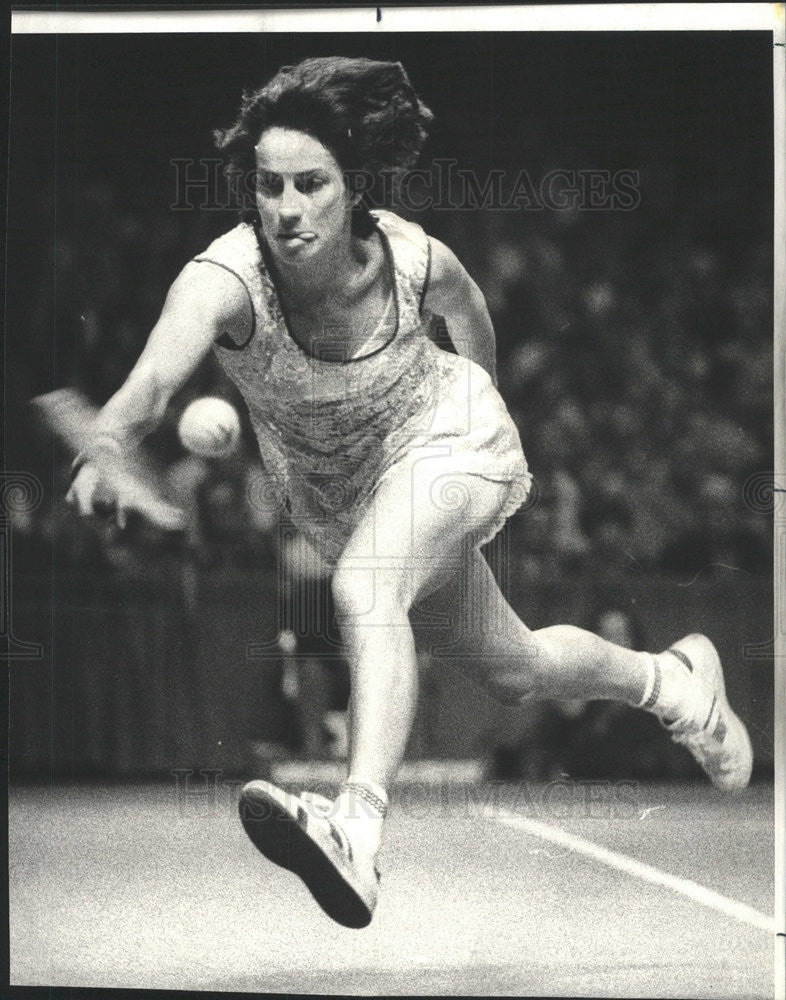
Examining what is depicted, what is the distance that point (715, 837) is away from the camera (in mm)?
4867

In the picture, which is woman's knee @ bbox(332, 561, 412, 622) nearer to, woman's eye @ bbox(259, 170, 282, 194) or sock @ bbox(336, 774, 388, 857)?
sock @ bbox(336, 774, 388, 857)

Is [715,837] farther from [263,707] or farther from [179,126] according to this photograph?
[179,126]

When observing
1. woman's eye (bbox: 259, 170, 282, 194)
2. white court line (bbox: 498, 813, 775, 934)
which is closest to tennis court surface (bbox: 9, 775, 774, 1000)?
white court line (bbox: 498, 813, 775, 934)

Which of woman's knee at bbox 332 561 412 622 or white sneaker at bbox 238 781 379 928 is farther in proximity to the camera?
woman's knee at bbox 332 561 412 622

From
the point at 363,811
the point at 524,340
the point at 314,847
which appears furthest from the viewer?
the point at 524,340

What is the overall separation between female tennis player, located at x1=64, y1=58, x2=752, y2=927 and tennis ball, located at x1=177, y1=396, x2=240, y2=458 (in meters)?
0.07

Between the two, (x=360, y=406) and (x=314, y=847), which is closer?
(x=314, y=847)

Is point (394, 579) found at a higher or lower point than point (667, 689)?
higher

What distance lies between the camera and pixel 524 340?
192 inches

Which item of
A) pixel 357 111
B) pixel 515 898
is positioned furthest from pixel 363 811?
pixel 357 111

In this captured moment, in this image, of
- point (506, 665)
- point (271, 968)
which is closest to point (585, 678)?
point (506, 665)

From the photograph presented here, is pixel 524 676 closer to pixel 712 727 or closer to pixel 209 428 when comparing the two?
pixel 712 727

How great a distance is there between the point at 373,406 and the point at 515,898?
5.13 feet

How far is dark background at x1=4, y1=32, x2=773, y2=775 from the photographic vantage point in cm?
486
